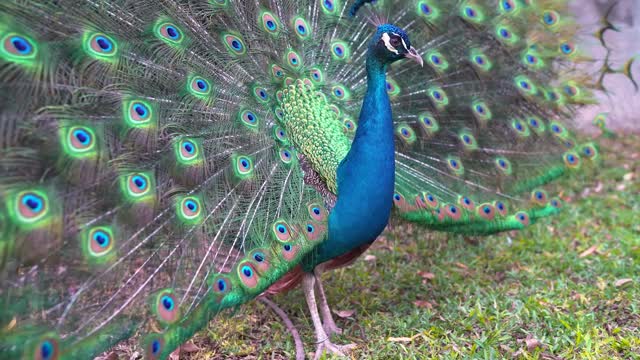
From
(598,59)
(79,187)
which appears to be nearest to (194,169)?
(79,187)

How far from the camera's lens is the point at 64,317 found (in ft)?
7.78

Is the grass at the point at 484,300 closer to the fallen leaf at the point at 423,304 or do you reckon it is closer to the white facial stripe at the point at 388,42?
the fallen leaf at the point at 423,304

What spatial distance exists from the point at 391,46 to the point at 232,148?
830 millimetres

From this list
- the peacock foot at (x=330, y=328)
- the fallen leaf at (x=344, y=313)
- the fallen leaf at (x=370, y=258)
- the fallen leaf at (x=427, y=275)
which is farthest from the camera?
the fallen leaf at (x=370, y=258)

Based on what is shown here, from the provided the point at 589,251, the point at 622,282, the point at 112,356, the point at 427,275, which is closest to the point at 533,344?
the point at 622,282

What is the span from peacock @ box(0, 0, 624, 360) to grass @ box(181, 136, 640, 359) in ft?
0.95

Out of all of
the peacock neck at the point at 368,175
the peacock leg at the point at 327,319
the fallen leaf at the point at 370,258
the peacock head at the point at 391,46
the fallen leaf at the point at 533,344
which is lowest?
the fallen leaf at the point at 533,344

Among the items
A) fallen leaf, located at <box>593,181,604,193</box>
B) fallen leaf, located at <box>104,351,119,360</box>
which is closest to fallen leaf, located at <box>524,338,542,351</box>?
fallen leaf, located at <box>104,351,119,360</box>

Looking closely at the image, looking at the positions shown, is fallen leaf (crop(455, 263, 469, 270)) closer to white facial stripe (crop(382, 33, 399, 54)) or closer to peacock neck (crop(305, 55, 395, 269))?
peacock neck (crop(305, 55, 395, 269))

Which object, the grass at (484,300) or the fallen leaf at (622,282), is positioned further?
the fallen leaf at (622,282)

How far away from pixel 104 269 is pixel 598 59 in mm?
3609

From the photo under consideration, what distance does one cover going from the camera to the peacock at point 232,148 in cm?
233

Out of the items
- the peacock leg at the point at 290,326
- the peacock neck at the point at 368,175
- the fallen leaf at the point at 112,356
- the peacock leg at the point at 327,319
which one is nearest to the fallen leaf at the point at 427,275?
the peacock leg at the point at 327,319

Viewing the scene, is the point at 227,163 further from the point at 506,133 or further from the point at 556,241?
the point at 556,241
